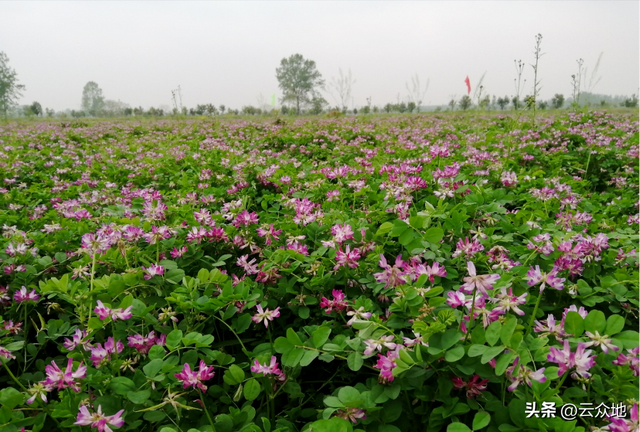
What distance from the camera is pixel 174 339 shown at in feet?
4.36

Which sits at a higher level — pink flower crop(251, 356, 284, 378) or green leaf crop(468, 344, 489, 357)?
green leaf crop(468, 344, 489, 357)

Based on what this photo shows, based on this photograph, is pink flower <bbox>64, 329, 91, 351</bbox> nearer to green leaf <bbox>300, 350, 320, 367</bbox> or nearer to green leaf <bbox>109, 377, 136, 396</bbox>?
Answer: green leaf <bbox>109, 377, 136, 396</bbox>

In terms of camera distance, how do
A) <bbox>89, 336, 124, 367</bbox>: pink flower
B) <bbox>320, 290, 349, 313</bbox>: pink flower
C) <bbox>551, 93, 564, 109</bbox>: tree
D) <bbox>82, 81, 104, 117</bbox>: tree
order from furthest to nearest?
<bbox>82, 81, 104, 117</bbox>: tree → <bbox>551, 93, 564, 109</bbox>: tree → <bbox>320, 290, 349, 313</bbox>: pink flower → <bbox>89, 336, 124, 367</bbox>: pink flower

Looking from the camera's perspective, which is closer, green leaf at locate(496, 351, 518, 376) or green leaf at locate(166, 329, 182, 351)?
green leaf at locate(496, 351, 518, 376)

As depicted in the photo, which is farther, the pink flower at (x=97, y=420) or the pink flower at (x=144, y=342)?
the pink flower at (x=144, y=342)

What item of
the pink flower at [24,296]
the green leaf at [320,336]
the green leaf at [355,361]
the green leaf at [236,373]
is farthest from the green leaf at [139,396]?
the pink flower at [24,296]

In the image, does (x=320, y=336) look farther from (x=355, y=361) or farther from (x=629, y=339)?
(x=629, y=339)

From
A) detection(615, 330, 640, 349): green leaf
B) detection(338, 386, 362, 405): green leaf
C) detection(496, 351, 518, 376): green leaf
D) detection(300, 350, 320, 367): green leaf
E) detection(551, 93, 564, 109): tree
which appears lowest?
detection(338, 386, 362, 405): green leaf

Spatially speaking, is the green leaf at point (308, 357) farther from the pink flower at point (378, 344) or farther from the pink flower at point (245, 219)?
the pink flower at point (245, 219)

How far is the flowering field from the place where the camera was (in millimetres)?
1064

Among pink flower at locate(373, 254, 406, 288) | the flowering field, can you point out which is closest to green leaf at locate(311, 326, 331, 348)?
the flowering field

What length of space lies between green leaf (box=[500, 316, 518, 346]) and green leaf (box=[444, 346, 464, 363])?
0.12 m

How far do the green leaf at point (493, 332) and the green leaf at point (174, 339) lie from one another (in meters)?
1.06

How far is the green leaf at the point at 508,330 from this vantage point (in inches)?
39.8
